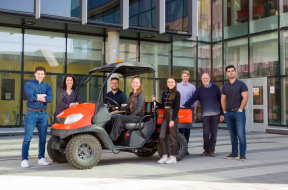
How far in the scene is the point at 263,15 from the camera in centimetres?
1833

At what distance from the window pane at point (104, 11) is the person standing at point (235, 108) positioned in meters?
8.48

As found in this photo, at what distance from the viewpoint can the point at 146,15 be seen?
16422 mm

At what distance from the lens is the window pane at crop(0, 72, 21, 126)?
51.2ft

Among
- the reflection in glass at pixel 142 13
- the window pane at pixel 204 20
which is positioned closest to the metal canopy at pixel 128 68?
the reflection in glass at pixel 142 13

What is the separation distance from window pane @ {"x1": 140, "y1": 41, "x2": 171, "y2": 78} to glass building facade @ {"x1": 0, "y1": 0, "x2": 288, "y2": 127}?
5 centimetres

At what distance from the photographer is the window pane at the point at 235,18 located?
1935 cm

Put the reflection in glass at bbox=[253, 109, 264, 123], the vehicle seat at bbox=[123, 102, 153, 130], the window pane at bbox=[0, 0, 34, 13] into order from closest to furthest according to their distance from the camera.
A: the vehicle seat at bbox=[123, 102, 153, 130] → the window pane at bbox=[0, 0, 34, 13] → the reflection in glass at bbox=[253, 109, 264, 123]

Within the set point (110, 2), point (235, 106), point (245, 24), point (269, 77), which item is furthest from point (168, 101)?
point (245, 24)

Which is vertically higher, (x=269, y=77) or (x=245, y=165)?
(x=269, y=77)

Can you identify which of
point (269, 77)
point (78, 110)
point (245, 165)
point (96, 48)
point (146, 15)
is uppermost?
point (146, 15)

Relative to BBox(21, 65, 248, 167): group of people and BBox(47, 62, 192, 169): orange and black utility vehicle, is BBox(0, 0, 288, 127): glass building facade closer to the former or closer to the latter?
BBox(21, 65, 248, 167): group of people

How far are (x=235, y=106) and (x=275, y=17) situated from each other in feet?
37.0

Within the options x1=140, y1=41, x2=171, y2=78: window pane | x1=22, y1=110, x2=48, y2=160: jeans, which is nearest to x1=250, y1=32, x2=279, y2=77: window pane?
x1=140, y1=41, x2=171, y2=78: window pane

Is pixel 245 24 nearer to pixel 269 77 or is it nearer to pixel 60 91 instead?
pixel 269 77
